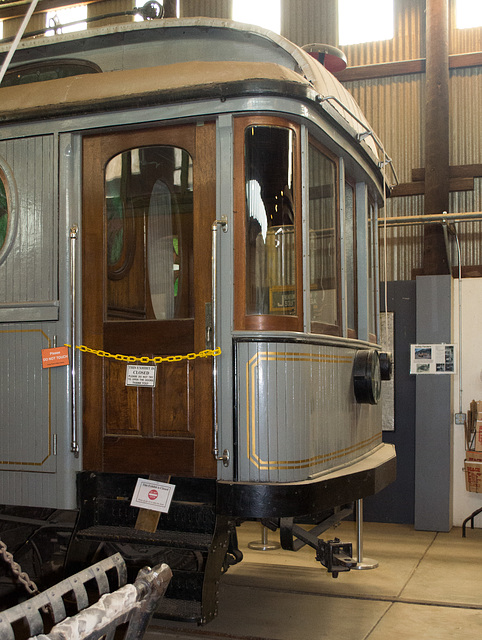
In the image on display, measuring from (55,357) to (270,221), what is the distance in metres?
1.35

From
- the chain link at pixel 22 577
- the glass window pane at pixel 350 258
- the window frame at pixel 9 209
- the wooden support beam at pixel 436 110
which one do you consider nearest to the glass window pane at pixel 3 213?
the window frame at pixel 9 209

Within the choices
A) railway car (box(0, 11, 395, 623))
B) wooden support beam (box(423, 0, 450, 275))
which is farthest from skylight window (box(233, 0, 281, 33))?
railway car (box(0, 11, 395, 623))

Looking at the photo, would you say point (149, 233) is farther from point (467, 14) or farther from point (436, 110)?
point (467, 14)

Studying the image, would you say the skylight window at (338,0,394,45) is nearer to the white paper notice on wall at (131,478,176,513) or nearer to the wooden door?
the wooden door

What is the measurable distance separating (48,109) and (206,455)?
204 centimetres

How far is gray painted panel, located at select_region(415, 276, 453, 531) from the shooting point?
685 cm

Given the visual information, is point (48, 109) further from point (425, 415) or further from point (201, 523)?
point (425, 415)

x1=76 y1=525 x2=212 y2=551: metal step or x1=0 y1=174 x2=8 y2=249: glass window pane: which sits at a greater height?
x1=0 y1=174 x2=8 y2=249: glass window pane

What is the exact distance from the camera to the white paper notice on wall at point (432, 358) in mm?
6953

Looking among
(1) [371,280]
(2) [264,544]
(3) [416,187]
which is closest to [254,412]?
(1) [371,280]

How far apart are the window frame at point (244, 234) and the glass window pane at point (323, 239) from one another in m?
0.24

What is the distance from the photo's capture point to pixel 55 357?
3898 millimetres

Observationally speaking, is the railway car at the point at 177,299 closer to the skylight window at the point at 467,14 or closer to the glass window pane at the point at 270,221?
the glass window pane at the point at 270,221

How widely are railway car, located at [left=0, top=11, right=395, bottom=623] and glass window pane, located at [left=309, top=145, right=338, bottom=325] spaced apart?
0.02 m
